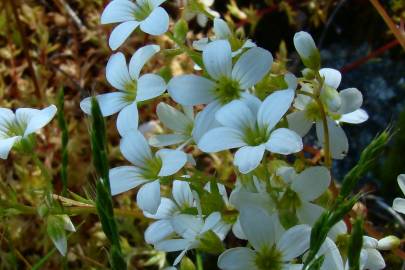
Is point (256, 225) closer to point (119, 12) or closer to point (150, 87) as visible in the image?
point (150, 87)

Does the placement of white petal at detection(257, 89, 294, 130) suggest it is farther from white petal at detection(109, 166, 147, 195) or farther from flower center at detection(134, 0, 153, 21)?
flower center at detection(134, 0, 153, 21)

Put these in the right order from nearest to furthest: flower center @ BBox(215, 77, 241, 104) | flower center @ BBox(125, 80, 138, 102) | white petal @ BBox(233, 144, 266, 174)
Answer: white petal @ BBox(233, 144, 266, 174) < flower center @ BBox(215, 77, 241, 104) < flower center @ BBox(125, 80, 138, 102)

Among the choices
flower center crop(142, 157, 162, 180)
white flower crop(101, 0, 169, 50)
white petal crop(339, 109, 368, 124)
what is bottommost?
white petal crop(339, 109, 368, 124)

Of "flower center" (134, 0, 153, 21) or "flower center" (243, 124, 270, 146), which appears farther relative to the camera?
"flower center" (134, 0, 153, 21)

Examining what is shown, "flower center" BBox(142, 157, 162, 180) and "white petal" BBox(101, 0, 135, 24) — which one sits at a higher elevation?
"white petal" BBox(101, 0, 135, 24)

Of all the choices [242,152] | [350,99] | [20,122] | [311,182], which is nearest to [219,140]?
[242,152]

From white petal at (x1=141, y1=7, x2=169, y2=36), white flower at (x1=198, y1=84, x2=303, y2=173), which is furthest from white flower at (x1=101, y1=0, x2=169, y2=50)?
white flower at (x1=198, y1=84, x2=303, y2=173)
